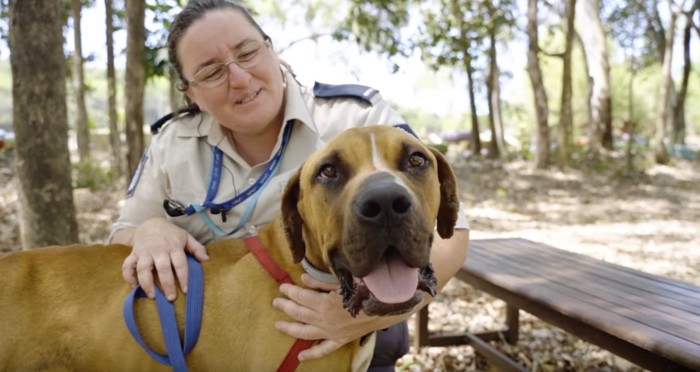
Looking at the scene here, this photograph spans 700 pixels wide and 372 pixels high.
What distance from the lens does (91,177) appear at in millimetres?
10930

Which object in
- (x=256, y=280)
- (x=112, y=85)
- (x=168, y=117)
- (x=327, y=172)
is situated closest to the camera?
(x=327, y=172)

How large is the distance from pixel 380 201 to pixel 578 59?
1606 inches

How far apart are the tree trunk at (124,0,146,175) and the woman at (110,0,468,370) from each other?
380 cm

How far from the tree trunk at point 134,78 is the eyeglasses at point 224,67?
4206 mm

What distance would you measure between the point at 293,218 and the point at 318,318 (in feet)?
1.42

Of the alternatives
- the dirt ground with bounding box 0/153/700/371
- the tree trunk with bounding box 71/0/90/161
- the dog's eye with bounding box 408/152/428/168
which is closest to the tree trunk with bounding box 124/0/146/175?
the dirt ground with bounding box 0/153/700/371

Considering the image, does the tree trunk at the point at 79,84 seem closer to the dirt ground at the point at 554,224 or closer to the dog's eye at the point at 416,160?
the dirt ground at the point at 554,224

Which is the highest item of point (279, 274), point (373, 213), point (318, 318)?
point (373, 213)

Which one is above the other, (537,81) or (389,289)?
(537,81)

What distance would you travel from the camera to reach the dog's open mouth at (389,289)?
1.97 m

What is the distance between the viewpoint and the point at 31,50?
13.1 feet

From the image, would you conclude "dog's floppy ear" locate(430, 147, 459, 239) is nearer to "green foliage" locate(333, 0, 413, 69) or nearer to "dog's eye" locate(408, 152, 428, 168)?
"dog's eye" locate(408, 152, 428, 168)

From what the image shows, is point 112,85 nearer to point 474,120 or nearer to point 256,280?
point 256,280

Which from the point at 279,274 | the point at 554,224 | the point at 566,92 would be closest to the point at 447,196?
the point at 279,274
